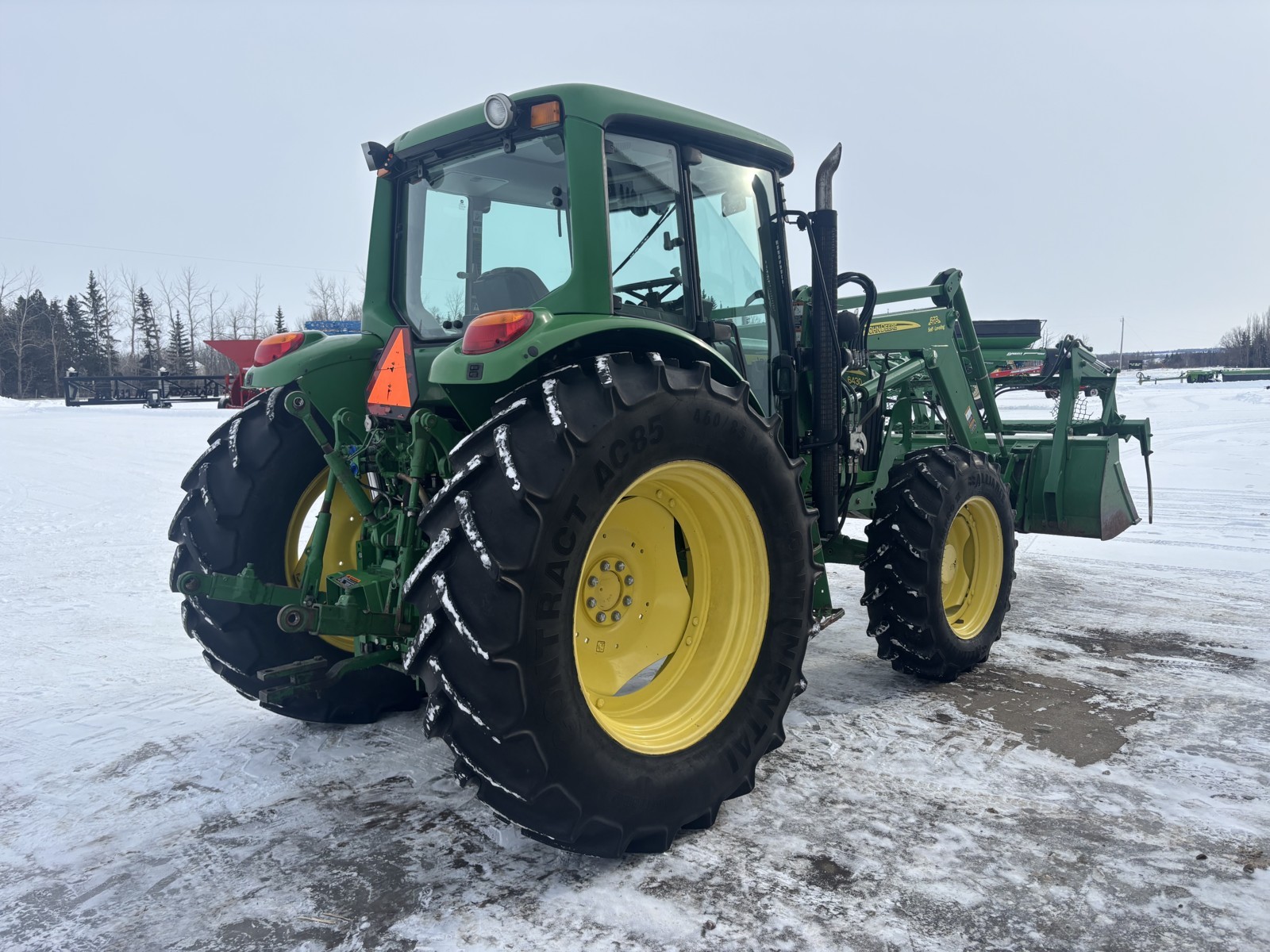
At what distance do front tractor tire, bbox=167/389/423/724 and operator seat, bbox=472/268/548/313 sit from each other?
3.01 feet

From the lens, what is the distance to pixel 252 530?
338cm

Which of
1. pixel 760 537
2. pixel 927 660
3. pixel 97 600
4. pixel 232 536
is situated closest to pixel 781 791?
pixel 760 537

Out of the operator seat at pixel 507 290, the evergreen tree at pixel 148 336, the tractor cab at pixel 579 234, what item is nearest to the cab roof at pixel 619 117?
the tractor cab at pixel 579 234

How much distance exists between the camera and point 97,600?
18.0ft

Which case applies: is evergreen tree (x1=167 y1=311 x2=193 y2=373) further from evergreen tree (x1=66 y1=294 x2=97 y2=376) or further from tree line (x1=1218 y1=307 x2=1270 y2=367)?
tree line (x1=1218 y1=307 x2=1270 y2=367)

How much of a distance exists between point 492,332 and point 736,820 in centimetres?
178

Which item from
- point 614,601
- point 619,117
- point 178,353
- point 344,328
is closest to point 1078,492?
point 614,601

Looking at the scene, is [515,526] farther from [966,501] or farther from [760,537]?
[966,501]

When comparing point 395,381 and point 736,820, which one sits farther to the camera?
point 395,381

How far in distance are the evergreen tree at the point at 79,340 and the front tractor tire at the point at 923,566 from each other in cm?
7271

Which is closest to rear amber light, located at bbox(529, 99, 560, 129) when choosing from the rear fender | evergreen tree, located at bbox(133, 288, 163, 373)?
the rear fender

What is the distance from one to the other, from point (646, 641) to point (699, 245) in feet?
5.23

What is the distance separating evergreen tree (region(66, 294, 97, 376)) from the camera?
6412 centimetres

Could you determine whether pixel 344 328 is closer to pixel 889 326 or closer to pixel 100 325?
pixel 889 326
